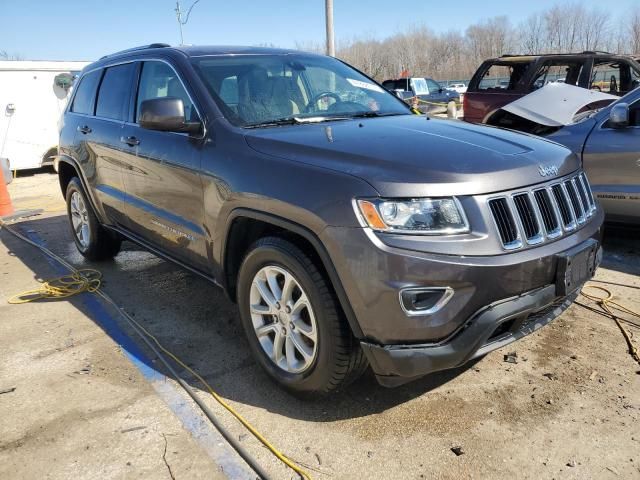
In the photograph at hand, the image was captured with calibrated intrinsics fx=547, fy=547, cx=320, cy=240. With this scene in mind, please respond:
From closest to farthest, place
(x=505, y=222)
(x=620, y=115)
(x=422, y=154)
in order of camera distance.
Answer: (x=505, y=222) < (x=422, y=154) < (x=620, y=115)

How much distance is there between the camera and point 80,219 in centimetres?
567

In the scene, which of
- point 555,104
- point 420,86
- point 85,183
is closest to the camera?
point 85,183

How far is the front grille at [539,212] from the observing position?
2416mm

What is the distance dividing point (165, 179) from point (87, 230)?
2.33 metres

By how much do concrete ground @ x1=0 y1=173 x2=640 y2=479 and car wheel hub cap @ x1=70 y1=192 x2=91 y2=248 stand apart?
5.18 feet

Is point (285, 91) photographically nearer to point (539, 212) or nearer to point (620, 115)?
point (539, 212)

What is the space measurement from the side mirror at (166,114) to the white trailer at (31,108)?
10657 mm

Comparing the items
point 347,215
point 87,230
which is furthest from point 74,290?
point 347,215

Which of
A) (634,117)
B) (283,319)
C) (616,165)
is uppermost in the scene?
(634,117)

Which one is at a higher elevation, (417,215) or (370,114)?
(370,114)

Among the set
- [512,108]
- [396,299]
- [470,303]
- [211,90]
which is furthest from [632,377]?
[512,108]

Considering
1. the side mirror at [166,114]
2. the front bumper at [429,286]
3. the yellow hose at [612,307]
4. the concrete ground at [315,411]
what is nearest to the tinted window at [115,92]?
the side mirror at [166,114]

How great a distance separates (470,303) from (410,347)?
319 millimetres

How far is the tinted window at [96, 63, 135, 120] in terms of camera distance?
→ 4375 millimetres
